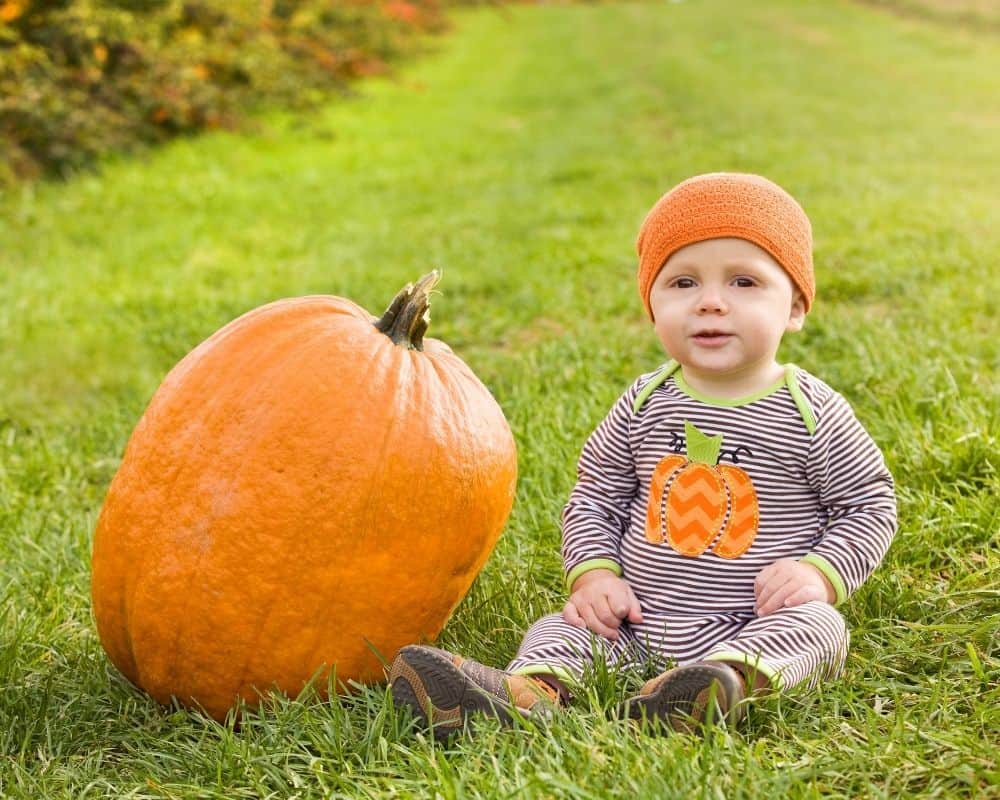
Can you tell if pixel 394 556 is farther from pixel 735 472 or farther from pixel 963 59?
pixel 963 59

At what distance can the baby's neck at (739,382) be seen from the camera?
2.46 m

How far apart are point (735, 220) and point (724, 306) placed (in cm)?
19

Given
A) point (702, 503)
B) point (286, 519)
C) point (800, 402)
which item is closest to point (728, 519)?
point (702, 503)

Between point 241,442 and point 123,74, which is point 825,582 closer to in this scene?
point 241,442

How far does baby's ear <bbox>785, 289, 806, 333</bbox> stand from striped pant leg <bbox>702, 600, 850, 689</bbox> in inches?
24.6

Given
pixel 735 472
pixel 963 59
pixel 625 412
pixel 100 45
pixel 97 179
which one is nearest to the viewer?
pixel 735 472

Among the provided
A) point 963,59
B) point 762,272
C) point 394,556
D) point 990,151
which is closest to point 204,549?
point 394,556

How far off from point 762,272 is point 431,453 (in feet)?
2.65

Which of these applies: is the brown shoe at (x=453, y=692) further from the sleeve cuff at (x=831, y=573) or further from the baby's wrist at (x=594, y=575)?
the sleeve cuff at (x=831, y=573)

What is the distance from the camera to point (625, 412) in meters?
2.59

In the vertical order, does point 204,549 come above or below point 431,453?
below

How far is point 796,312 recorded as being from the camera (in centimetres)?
251

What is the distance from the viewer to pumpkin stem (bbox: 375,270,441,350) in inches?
98.9

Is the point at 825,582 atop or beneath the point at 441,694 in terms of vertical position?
atop
